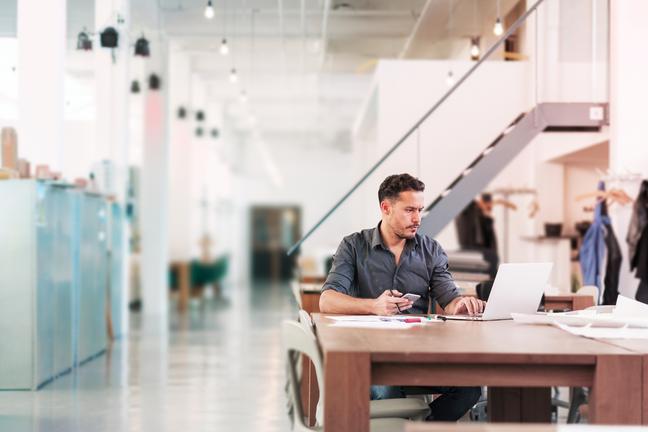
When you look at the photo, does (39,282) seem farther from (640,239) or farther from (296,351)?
(640,239)

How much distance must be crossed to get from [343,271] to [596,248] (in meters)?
4.13

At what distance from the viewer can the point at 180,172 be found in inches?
677

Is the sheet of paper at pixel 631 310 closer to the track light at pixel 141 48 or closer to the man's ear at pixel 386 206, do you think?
the man's ear at pixel 386 206

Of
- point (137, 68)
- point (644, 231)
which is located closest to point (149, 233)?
point (137, 68)

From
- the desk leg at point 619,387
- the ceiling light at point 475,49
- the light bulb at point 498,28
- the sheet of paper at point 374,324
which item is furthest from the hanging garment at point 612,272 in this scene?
the desk leg at point 619,387

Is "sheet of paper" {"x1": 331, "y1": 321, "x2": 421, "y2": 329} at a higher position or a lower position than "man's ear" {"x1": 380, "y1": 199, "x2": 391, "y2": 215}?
lower

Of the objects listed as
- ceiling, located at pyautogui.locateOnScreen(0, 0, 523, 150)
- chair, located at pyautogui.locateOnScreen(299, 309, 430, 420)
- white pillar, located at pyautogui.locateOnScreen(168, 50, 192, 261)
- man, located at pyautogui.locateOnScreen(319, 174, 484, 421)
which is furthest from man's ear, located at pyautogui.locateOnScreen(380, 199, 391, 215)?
white pillar, located at pyautogui.locateOnScreen(168, 50, 192, 261)

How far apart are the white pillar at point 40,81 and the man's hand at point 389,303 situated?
4513 mm

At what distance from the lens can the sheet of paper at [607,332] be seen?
3.31 metres

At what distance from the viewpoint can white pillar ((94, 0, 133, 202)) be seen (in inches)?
404

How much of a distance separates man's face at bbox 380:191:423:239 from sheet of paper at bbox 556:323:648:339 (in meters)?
0.96

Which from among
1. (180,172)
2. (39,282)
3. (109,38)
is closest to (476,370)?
(39,282)

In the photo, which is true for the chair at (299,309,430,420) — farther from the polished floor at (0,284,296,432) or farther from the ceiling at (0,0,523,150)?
the ceiling at (0,0,523,150)

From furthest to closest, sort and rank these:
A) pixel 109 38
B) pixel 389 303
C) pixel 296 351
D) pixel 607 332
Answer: pixel 109 38 < pixel 389 303 < pixel 607 332 < pixel 296 351
